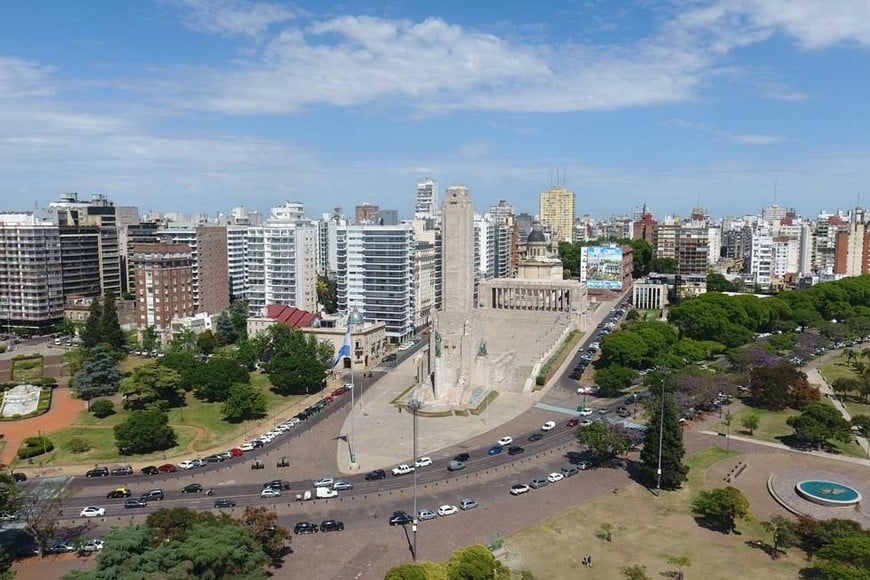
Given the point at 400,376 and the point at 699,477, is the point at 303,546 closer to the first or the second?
the point at 699,477

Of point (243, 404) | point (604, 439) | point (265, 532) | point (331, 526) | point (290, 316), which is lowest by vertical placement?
point (331, 526)

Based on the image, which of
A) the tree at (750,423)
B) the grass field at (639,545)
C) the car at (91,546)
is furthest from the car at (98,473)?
the tree at (750,423)

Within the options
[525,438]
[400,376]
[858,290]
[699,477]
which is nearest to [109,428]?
[400,376]

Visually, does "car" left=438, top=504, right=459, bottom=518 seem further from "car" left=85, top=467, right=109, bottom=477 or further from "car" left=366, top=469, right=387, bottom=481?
"car" left=85, top=467, right=109, bottom=477

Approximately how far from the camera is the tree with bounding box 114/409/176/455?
212 ft

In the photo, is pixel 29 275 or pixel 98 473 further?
pixel 29 275

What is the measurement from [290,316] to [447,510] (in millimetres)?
63737

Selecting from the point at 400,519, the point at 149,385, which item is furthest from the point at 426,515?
the point at 149,385

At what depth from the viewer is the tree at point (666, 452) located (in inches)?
2125

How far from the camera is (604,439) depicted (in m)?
58.7

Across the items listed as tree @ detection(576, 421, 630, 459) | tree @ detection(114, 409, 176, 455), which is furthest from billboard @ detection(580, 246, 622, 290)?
tree @ detection(114, 409, 176, 455)

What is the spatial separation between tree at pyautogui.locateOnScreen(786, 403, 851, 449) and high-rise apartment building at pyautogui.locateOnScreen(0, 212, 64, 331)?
118m

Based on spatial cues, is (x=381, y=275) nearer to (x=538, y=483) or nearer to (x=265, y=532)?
(x=538, y=483)

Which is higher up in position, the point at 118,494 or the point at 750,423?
the point at 750,423
